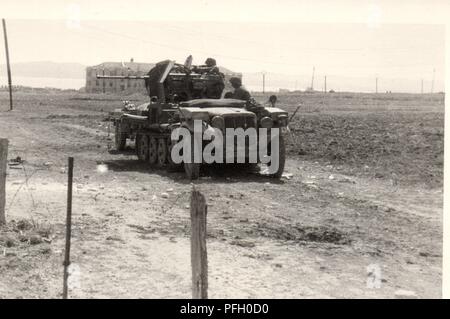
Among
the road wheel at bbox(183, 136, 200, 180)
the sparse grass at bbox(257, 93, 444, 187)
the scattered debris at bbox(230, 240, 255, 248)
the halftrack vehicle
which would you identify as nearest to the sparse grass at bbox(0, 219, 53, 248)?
the scattered debris at bbox(230, 240, 255, 248)

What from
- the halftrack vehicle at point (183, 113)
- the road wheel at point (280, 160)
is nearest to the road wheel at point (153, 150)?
the halftrack vehicle at point (183, 113)

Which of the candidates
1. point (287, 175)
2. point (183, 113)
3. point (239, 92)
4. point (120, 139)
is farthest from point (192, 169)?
point (120, 139)

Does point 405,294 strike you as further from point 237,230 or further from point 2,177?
point 2,177

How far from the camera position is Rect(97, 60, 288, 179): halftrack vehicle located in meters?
13.1

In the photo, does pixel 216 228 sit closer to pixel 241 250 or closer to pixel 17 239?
pixel 241 250

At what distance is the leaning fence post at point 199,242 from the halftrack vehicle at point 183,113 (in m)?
7.93

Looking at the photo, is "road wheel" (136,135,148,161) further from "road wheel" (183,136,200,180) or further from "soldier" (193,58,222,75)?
"road wheel" (183,136,200,180)

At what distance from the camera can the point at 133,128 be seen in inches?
703

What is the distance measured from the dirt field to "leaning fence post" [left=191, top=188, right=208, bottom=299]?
0.95 metres

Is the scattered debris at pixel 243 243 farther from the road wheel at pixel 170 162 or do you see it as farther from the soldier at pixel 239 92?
the soldier at pixel 239 92

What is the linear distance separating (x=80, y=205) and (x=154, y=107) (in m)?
6.22

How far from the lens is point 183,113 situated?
43.9ft

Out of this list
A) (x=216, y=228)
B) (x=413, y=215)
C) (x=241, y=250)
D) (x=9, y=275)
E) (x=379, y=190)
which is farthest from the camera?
(x=379, y=190)
